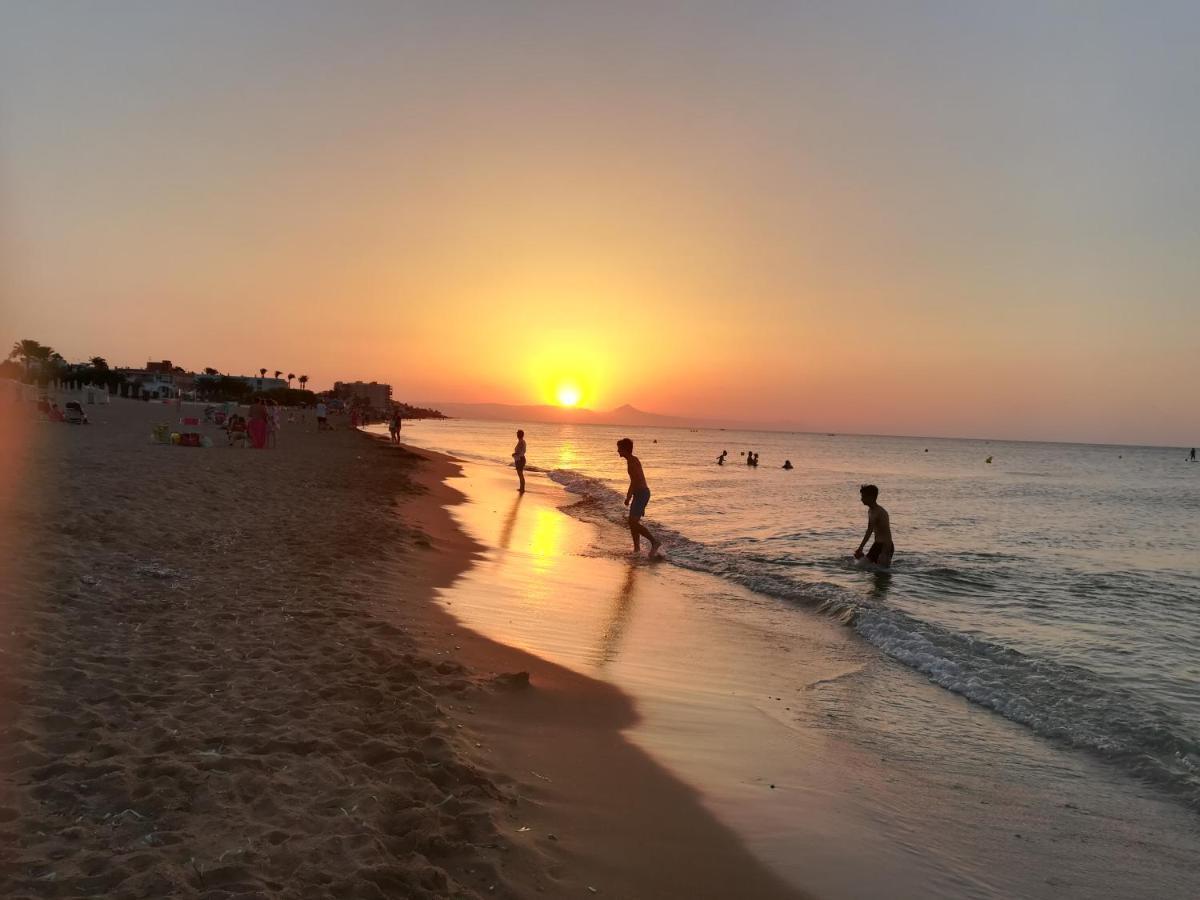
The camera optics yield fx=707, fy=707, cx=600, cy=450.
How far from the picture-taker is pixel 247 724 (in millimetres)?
4316

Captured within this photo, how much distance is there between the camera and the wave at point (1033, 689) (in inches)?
231

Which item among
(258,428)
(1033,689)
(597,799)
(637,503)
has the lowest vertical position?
(1033,689)

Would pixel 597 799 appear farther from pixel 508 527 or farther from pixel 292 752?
pixel 508 527

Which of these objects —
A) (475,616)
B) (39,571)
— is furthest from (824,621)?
(39,571)

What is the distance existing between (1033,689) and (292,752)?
722 centimetres

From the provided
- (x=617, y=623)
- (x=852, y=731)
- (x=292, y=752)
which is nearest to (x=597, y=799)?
(x=292, y=752)

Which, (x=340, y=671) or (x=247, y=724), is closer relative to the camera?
(x=247, y=724)

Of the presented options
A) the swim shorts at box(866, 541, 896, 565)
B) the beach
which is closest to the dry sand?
the beach

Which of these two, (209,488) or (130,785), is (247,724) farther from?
(209,488)

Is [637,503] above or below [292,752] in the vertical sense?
above

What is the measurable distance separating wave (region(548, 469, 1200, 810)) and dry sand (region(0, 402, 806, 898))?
3.89m

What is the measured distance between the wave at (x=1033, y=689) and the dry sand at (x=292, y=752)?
3.89 meters

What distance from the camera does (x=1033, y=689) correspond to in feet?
24.4

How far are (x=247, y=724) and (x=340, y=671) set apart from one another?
3.94ft
